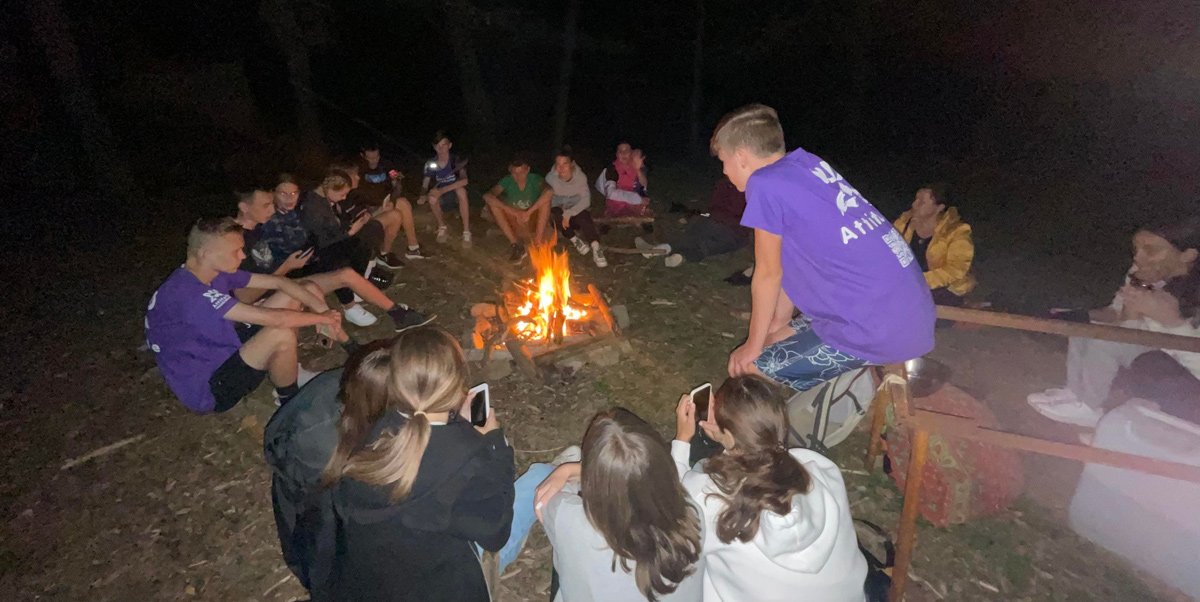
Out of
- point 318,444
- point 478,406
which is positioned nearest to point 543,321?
point 478,406

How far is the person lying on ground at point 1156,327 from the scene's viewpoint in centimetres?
407

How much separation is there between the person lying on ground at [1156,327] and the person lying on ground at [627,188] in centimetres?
564

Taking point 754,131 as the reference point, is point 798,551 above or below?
below

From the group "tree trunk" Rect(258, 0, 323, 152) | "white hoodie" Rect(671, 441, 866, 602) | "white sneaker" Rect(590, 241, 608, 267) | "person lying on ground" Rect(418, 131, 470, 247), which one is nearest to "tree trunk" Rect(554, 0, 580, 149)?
"tree trunk" Rect(258, 0, 323, 152)

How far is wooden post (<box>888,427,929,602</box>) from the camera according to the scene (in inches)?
123

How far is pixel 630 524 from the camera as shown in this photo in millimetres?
2490

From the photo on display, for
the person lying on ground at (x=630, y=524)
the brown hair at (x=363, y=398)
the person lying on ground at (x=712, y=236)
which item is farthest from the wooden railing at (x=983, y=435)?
the person lying on ground at (x=712, y=236)

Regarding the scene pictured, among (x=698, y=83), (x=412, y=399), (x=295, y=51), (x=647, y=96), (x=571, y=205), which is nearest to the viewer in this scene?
(x=412, y=399)

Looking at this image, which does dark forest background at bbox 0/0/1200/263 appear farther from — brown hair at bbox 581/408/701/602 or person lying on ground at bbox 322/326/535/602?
person lying on ground at bbox 322/326/535/602

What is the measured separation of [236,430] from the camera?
17.4ft

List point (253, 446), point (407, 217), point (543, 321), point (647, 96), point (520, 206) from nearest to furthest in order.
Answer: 1. point (253, 446)
2. point (543, 321)
3. point (407, 217)
4. point (520, 206)
5. point (647, 96)

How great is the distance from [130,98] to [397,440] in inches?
707

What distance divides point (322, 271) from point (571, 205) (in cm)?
352

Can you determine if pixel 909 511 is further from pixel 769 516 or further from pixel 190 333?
A: pixel 190 333
